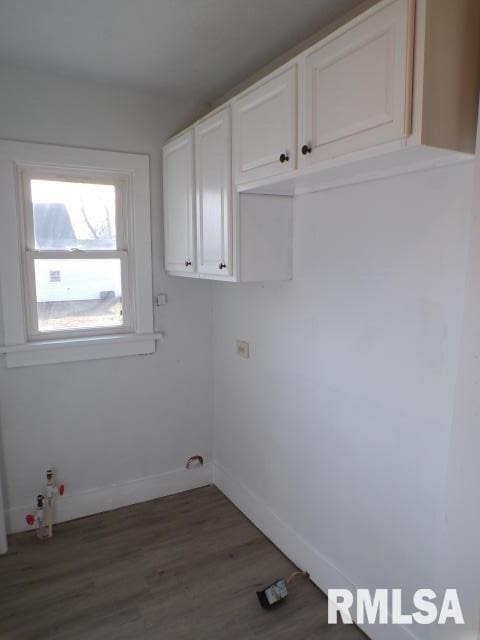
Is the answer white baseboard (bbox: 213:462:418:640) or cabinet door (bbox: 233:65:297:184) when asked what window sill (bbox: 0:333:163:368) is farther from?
cabinet door (bbox: 233:65:297:184)

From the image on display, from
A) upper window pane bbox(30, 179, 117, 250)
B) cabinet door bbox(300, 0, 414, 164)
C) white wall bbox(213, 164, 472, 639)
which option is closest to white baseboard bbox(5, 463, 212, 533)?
white wall bbox(213, 164, 472, 639)

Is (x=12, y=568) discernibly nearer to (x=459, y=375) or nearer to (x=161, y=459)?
(x=161, y=459)

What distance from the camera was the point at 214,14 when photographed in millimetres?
1794

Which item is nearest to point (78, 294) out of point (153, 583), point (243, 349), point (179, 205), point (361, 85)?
point (179, 205)

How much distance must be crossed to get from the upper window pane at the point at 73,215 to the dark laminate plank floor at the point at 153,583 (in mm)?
1702

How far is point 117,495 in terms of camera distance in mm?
2861

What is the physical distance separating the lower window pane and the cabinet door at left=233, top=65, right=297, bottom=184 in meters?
1.17

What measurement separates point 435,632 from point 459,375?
2.99ft

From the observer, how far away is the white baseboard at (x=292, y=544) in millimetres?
1808

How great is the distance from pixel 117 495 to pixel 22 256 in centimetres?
159

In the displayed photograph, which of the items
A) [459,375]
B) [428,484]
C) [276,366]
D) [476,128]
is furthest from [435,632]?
[476,128]

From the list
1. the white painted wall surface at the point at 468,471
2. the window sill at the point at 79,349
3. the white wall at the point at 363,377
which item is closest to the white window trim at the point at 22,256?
the window sill at the point at 79,349

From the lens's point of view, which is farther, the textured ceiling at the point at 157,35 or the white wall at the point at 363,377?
the textured ceiling at the point at 157,35

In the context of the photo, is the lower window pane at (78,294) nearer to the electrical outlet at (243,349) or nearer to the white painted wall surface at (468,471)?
the electrical outlet at (243,349)
